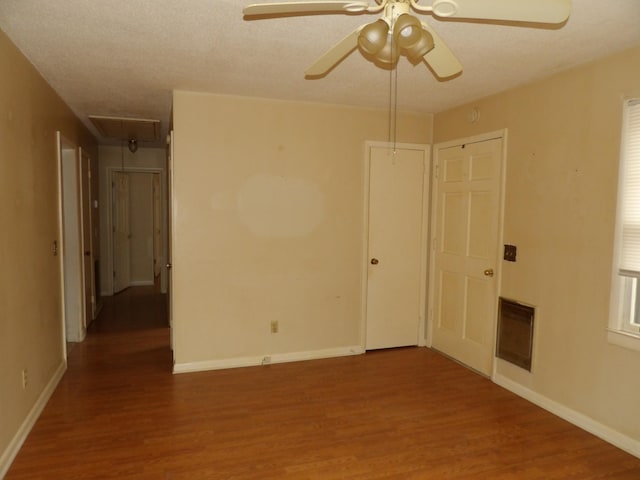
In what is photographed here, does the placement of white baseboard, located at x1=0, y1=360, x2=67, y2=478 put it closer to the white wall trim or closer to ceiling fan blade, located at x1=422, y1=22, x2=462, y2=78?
ceiling fan blade, located at x1=422, y1=22, x2=462, y2=78

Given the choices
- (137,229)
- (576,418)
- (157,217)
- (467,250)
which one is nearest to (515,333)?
(576,418)

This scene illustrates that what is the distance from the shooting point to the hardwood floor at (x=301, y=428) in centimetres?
233

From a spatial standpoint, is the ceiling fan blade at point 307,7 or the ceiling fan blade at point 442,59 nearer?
the ceiling fan blade at point 307,7

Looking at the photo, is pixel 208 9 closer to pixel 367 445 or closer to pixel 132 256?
pixel 367 445

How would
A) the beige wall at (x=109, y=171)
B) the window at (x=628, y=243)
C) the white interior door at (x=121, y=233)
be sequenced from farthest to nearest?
1. the white interior door at (x=121, y=233)
2. the beige wall at (x=109, y=171)
3. the window at (x=628, y=243)

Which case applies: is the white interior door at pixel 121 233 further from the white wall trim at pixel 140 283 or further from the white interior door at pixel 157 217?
the white interior door at pixel 157 217

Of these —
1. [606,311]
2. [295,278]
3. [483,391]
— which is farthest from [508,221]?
[295,278]

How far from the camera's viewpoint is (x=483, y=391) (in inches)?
132

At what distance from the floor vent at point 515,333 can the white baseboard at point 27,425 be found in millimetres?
3391

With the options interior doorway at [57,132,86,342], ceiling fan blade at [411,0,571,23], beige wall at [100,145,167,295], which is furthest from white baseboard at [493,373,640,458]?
beige wall at [100,145,167,295]

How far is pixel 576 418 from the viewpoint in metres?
2.85

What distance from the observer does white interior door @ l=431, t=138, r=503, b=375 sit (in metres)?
3.56

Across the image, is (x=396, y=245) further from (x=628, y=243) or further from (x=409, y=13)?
(x=409, y=13)

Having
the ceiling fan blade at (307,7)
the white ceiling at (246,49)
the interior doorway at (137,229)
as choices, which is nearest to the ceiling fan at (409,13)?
the ceiling fan blade at (307,7)
